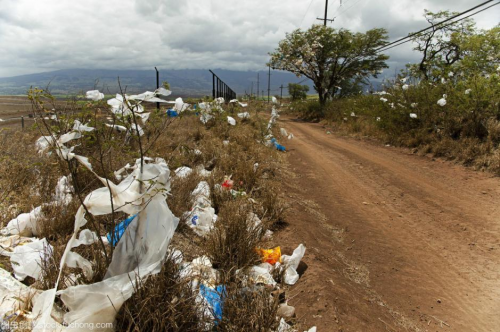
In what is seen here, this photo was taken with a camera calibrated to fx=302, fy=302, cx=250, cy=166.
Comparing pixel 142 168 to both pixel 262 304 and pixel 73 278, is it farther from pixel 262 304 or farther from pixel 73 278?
pixel 262 304

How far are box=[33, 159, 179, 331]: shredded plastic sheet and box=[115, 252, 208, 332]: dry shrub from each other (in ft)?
0.22

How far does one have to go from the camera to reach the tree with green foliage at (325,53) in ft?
71.6

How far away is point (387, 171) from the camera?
622 centimetres

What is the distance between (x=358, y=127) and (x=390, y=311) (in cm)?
1072

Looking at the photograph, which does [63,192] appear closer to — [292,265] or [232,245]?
[232,245]

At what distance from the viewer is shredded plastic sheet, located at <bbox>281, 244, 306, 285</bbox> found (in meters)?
2.57

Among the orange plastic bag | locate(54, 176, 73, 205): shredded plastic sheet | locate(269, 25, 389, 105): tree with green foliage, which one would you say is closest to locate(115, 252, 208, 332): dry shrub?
the orange plastic bag

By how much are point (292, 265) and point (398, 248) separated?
4.70 ft

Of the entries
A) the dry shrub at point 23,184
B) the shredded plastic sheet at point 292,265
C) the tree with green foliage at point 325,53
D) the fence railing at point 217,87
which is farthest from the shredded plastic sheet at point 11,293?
the tree with green foliage at point 325,53

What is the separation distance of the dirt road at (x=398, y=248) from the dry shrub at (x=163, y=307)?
931mm

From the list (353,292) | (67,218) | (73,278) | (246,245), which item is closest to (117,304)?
(73,278)

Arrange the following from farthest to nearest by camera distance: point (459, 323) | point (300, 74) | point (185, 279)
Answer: point (300, 74) < point (459, 323) < point (185, 279)

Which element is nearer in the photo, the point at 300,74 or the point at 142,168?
the point at 142,168

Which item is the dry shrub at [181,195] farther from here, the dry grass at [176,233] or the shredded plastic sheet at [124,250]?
the shredded plastic sheet at [124,250]
